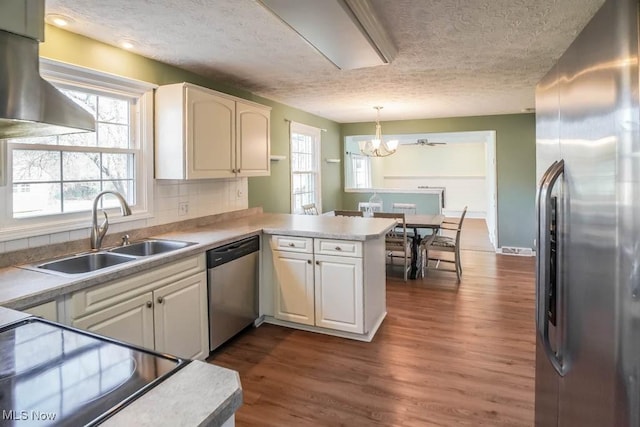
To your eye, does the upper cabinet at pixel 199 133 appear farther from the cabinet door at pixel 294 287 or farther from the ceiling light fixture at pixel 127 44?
the cabinet door at pixel 294 287

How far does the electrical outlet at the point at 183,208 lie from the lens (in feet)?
10.9

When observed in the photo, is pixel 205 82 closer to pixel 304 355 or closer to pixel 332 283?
pixel 332 283

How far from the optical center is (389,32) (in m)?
2.50

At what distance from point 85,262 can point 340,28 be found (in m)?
2.12

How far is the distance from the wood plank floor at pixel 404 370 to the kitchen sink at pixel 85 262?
996 mm

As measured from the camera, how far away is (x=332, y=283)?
3.07 meters

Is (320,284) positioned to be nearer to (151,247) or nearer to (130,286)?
(151,247)

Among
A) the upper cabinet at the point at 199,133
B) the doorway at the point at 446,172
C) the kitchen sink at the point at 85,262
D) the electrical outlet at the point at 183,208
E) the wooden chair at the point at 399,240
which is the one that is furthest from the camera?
the doorway at the point at 446,172

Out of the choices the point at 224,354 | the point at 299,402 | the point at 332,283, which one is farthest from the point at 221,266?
the point at 299,402

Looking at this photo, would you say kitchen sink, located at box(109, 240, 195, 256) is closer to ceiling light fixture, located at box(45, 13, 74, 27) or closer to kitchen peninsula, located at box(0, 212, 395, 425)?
kitchen peninsula, located at box(0, 212, 395, 425)

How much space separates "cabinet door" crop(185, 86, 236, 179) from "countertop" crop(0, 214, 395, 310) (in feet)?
1.67

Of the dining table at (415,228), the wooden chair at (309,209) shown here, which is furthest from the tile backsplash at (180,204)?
the dining table at (415,228)

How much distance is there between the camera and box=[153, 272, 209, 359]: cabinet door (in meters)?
2.33
